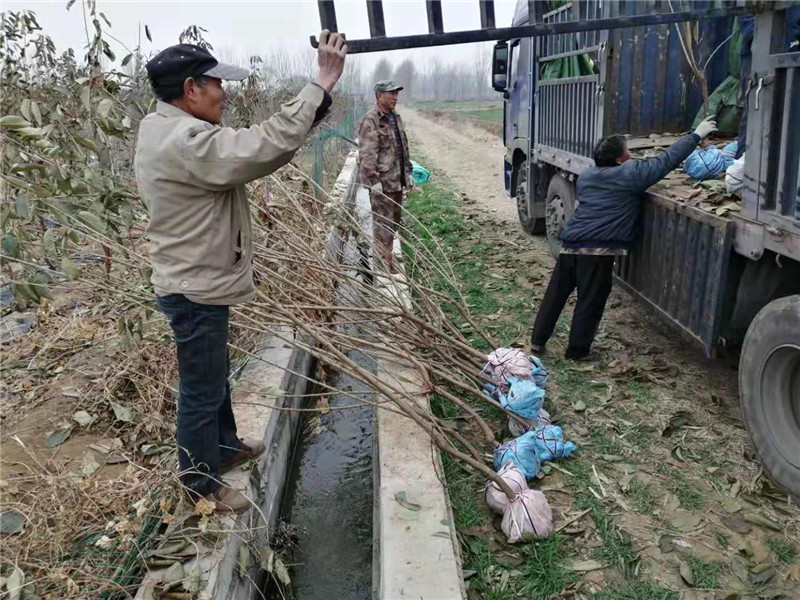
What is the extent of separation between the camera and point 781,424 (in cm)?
310

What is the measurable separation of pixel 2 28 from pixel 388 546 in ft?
15.4

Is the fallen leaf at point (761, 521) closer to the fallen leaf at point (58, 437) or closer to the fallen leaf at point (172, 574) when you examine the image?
the fallen leaf at point (172, 574)

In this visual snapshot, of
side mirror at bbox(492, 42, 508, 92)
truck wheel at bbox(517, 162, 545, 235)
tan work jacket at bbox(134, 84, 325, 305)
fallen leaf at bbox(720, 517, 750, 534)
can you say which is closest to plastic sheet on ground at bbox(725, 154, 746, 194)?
fallen leaf at bbox(720, 517, 750, 534)

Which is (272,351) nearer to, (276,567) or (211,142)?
(276,567)

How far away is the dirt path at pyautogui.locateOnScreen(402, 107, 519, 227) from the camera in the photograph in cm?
1170

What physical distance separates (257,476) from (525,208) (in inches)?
239

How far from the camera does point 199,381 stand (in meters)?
2.58

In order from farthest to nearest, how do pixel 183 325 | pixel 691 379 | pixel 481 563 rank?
pixel 691 379 < pixel 481 563 < pixel 183 325

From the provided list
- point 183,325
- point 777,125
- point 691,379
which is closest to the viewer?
point 183,325

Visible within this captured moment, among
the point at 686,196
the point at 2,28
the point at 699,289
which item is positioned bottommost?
the point at 699,289

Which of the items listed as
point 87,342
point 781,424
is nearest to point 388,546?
point 781,424

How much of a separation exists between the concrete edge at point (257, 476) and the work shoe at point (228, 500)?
44mm

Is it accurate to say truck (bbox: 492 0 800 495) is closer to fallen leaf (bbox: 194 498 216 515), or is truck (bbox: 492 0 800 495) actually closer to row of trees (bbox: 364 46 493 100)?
fallen leaf (bbox: 194 498 216 515)

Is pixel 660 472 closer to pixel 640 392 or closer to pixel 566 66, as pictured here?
pixel 640 392
